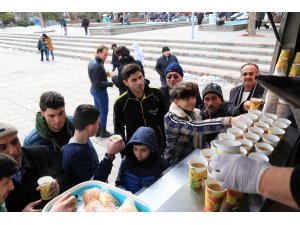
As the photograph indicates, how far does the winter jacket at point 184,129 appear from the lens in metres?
2.13

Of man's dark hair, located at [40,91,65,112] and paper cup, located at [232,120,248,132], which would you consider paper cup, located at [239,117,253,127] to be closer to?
paper cup, located at [232,120,248,132]

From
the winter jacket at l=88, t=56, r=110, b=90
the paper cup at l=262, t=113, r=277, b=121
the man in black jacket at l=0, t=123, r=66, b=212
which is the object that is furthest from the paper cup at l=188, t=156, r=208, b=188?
the winter jacket at l=88, t=56, r=110, b=90

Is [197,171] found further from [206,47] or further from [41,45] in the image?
[41,45]

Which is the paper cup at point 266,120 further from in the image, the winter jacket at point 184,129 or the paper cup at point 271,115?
the winter jacket at point 184,129

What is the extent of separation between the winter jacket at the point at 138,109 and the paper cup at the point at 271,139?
1660mm

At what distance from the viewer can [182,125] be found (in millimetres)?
2213

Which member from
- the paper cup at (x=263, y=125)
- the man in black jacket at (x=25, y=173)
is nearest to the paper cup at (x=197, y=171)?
the paper cup at (x=263, y=125)

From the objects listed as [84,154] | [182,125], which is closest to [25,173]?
[84,154]

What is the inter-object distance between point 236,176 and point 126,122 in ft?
7.30

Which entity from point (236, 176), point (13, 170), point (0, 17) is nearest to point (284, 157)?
point (236, 176)

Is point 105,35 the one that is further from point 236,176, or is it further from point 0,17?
point 0,17

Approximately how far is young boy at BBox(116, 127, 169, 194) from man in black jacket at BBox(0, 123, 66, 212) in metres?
0.57

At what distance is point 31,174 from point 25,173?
0.05 m
